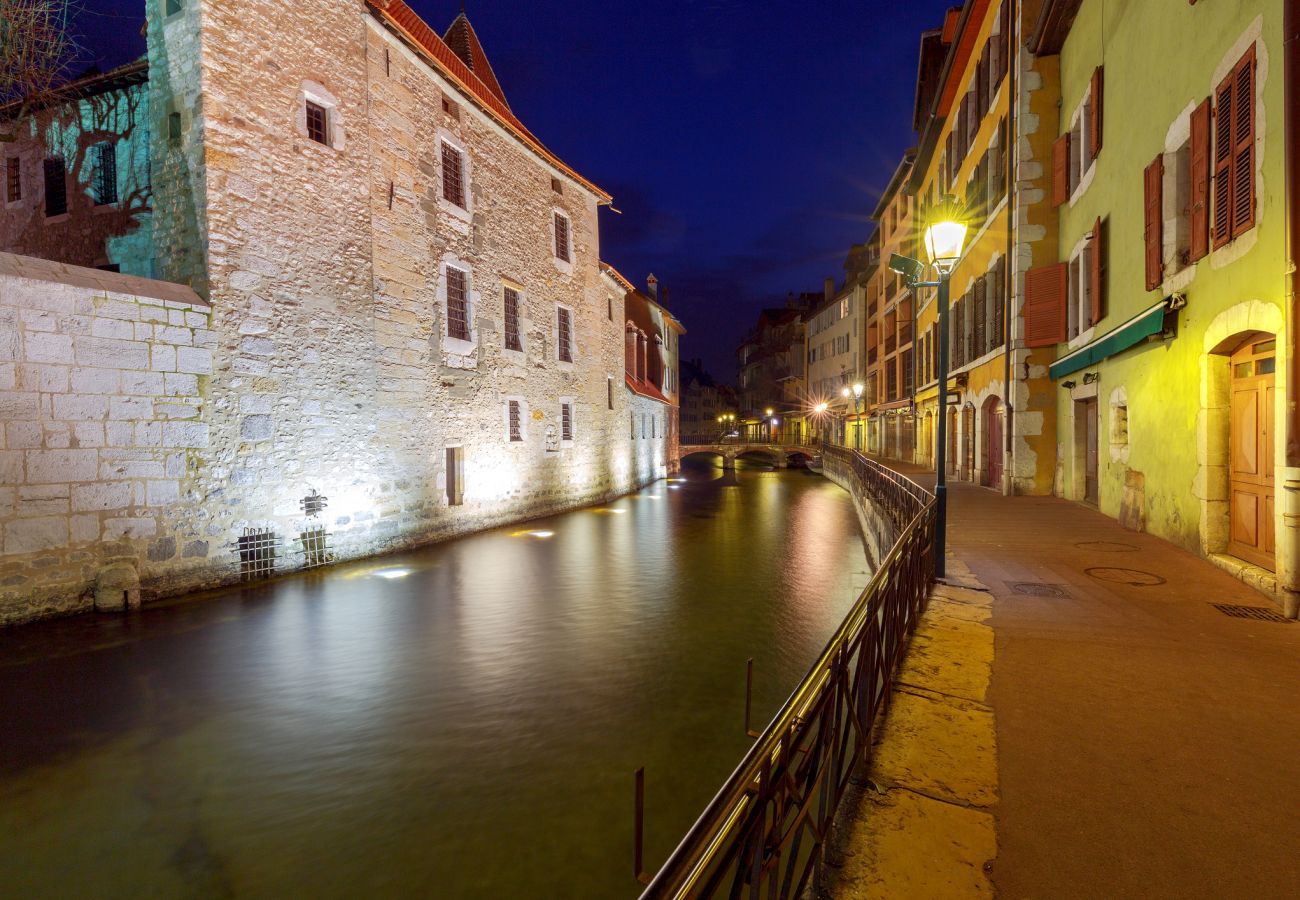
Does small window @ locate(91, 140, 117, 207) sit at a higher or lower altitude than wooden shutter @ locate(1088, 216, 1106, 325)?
higher

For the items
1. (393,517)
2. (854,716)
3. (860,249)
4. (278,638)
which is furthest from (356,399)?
(860,249)

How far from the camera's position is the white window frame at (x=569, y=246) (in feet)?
66.6

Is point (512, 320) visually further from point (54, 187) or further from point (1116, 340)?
point (1116, 340)

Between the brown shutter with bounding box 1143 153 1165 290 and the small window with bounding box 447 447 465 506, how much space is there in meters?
14.4

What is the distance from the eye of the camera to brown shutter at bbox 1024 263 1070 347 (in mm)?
12914

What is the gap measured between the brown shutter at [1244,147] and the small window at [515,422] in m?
15.6

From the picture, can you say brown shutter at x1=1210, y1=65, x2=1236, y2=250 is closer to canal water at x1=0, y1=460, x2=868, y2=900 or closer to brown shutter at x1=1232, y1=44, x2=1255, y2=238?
brown shutter at x1=1232, y1=44, x2=1255, y2=238

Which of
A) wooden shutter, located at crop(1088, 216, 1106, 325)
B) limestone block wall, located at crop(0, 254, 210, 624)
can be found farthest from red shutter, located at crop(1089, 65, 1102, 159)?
limestone block wall, located at crop(0, 254, 210, 624)

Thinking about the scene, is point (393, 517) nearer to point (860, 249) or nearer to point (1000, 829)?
point (1000, 829)

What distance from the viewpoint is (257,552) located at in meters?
11.0

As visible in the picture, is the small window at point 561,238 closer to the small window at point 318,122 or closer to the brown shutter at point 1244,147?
the small window at point 318,122

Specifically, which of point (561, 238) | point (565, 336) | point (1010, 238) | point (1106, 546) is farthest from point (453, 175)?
point (1106, 546)

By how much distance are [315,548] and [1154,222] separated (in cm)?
1501

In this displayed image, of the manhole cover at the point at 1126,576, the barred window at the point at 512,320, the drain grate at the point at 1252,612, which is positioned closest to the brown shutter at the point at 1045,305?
the manhole cover at the point at 1126,576
